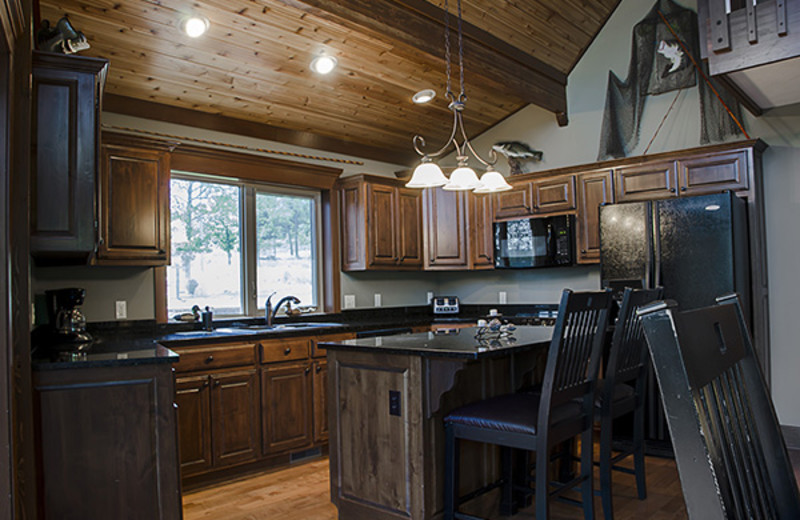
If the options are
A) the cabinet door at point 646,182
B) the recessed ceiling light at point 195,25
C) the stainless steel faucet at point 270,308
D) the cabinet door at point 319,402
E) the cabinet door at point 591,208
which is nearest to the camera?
the recessed ceiling light at point 195,25

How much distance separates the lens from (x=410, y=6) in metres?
3.88

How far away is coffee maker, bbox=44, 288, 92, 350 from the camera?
10.3ft

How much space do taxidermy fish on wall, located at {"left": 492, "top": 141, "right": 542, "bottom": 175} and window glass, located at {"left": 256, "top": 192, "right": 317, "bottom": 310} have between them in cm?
184

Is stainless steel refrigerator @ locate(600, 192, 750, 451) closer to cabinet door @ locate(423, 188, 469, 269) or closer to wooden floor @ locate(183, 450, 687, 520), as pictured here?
wooden floor @ locate(183, 450, 687, 520)

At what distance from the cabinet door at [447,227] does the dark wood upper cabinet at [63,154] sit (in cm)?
346

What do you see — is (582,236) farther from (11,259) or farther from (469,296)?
(11,259)

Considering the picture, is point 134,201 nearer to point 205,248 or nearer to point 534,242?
point 205,248

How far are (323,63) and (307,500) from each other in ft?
9.41

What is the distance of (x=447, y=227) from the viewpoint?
5.55 meters

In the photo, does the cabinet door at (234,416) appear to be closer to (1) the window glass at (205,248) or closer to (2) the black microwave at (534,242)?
(1) the window glass at (205,248)

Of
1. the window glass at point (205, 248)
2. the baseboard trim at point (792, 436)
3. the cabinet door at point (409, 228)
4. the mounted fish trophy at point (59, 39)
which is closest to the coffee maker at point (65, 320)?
the window glass at point (205, 248)

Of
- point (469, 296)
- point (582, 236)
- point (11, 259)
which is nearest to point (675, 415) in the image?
point (11, 259)

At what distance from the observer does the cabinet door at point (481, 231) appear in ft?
17.9

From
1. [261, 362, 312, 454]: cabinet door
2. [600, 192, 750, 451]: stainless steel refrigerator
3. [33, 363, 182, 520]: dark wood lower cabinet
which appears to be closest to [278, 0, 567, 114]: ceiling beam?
[600, 192, 750, 451]: stainless steel refrigerator
